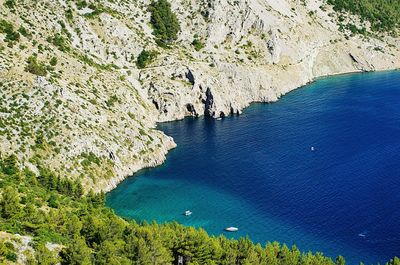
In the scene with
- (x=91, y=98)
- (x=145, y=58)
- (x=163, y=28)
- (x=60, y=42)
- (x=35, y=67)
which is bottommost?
(x=91, y=98)

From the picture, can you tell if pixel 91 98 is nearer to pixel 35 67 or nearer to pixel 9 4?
pixel 35 67

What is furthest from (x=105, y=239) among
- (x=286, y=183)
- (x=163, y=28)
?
(x=163, y=28)

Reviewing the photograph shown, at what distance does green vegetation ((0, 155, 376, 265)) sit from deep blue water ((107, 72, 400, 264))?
2196 cm

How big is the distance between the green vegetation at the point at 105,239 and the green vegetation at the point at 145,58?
3796 inches

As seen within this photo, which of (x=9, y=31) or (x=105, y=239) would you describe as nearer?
(x=105, y=239)

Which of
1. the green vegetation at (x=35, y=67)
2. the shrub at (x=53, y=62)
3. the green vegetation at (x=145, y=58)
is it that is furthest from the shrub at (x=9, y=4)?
the green vegetation at (x=145, y=58)

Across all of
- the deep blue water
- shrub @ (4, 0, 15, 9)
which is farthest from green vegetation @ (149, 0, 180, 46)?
shrub @ (4, 0, 15, 9)

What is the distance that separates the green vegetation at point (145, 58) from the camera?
184125 mm

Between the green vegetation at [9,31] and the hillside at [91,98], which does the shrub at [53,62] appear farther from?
the green vegetation at [9,31]

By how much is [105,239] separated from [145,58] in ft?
373

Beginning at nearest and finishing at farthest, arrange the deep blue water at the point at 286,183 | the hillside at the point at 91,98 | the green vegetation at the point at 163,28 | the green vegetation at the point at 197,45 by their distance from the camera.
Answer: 1. the hillside at the point at 91,98
2. the deep blue water at the point at 286,183
3. the green vegetation at the point at 163,28
4. the green vegetation at the point at 197,45

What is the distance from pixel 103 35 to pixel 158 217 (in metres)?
84.8

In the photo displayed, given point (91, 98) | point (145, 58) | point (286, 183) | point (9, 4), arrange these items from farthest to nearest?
point (145, 58), point (9, 4), point (91, 98), point (286, 183)

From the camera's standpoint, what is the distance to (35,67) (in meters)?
139
